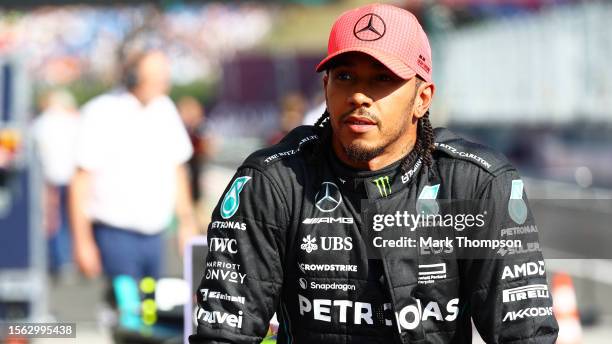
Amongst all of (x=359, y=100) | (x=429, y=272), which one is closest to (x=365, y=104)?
(x=359, y=100)

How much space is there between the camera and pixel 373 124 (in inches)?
128

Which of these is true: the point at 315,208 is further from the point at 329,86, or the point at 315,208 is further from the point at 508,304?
the point at 508,304

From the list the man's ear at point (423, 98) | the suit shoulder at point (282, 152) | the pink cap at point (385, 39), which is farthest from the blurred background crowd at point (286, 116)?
the pink cap at point (385, 39)

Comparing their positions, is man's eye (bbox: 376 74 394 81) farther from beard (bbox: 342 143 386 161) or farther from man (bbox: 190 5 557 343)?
beard (bbox: 342 143 386 161)

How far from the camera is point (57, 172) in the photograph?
1508 centimetres

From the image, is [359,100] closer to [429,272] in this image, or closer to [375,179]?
[375,179]

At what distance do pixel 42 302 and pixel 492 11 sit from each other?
2545 cm

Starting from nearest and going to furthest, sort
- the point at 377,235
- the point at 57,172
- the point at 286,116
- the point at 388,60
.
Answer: the point at 388,60 < the point at 377,235 < the point at 286,116 < the point at 57,172

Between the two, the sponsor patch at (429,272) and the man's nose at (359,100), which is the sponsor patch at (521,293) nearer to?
the sponsor patch at (429,272)

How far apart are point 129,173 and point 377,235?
453 cm

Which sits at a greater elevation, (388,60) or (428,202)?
(388,60)

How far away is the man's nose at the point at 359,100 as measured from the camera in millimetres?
3221

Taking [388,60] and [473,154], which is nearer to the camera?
[388,60]

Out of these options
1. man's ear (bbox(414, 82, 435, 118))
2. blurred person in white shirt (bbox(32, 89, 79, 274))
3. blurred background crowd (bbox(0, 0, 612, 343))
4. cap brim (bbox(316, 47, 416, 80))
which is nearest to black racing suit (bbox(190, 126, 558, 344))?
man's ear (bbox(414, 82, 435, 118))
